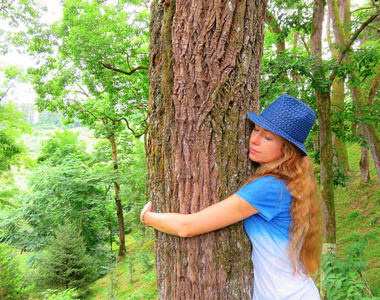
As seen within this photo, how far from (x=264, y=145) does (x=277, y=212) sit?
1.22 ft

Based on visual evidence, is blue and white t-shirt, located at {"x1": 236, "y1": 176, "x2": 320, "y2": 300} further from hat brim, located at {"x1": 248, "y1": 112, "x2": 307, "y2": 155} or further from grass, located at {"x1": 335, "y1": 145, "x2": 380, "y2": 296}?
grass, located at {"x1": 335, "y1": 145, "x2": 380, "y2": 296}

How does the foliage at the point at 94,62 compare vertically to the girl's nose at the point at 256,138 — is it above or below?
above

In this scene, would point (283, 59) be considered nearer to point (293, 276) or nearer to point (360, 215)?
point (293, 276)

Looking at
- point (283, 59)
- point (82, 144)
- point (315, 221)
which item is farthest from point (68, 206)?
point (315, 221)

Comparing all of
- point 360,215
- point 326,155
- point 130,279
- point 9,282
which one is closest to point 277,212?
point 326,155

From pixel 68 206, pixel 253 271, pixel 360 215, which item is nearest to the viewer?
pixel 253 271

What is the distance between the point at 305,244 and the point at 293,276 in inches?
7.4

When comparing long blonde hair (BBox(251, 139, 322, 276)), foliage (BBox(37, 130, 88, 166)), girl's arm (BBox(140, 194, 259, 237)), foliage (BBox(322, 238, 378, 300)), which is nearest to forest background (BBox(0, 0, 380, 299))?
foliage (BBox(322, 238, 378, 300))

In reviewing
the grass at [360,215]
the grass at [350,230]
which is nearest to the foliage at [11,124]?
the grass at [350,230]

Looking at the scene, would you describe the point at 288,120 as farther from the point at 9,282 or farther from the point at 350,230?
the point at 9,282

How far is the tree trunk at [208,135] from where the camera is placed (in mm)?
1189

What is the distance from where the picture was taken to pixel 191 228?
1.14m

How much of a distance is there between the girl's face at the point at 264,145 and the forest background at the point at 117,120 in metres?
1.28

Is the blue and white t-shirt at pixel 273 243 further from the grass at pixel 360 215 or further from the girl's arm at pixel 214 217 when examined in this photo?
the grass at pixel 360 215
